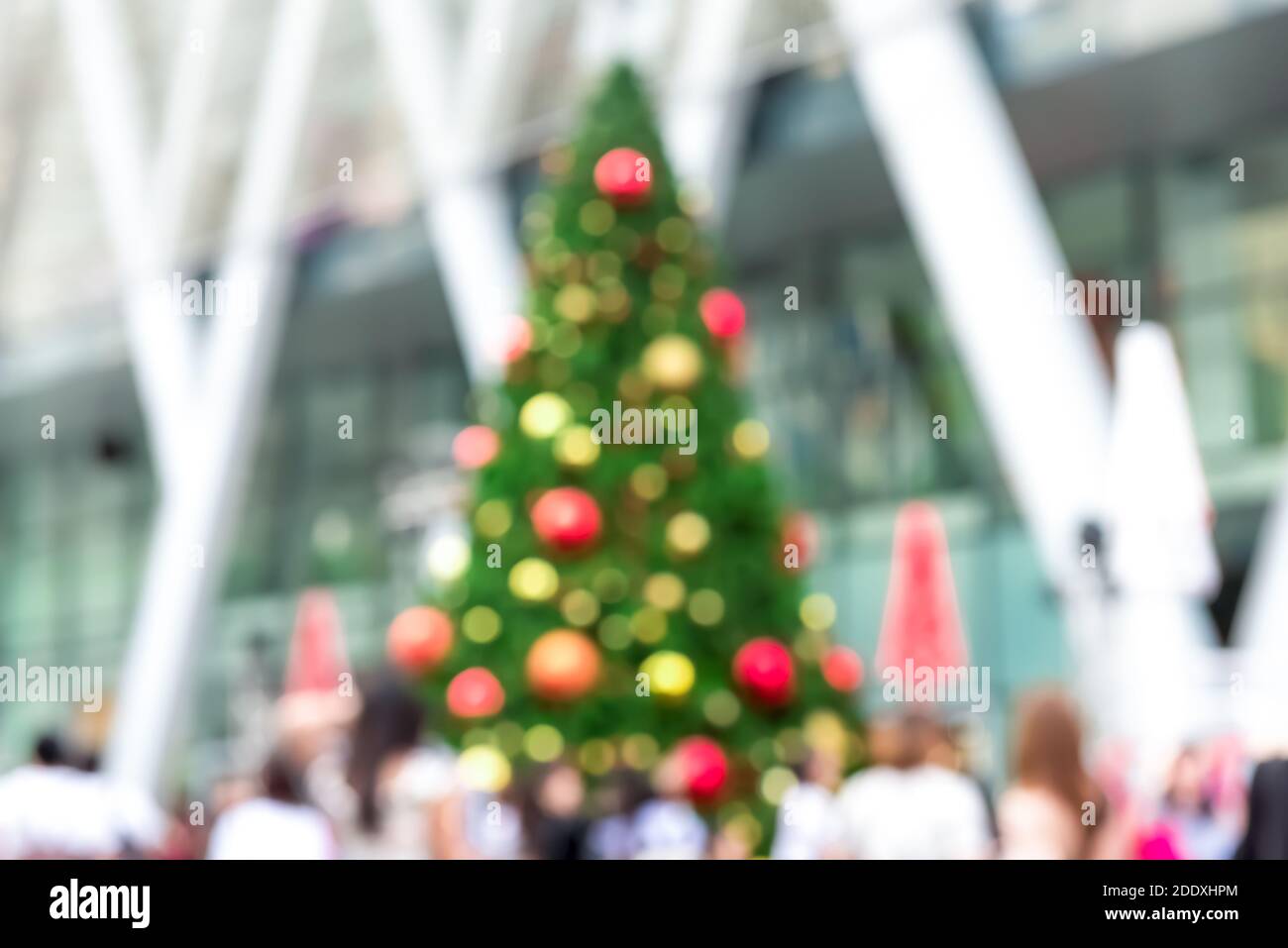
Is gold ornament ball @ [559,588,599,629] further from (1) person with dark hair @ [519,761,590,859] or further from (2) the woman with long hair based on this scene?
(2) the woman with long hair

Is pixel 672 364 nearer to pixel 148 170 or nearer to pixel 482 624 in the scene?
pixel 482 624

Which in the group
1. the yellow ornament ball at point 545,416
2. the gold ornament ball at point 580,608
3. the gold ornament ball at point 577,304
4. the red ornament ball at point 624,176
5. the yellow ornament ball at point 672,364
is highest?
the red ornament ball at point 624,176

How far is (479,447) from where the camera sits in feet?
30.1

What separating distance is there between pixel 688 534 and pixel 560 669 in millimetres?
899

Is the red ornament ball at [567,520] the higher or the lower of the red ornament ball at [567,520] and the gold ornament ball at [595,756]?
the higher

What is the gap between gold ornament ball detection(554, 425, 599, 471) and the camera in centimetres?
877

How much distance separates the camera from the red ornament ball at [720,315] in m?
9.29

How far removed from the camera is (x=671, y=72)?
53.1 ft

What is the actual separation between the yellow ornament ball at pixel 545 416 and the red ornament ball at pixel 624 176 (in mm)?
1080

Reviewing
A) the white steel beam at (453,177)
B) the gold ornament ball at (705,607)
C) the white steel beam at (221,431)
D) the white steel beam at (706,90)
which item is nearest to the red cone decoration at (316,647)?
the white steel beam at (221,431)

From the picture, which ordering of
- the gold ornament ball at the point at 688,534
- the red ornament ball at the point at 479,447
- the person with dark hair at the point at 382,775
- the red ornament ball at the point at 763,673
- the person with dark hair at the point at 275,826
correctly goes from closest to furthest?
the person with dark hair at the point at 382,775
the person with dark hair at the point at 275,826
the red ornament ball at the point at 763,673
the gold ornament ball at the point at 688,534
the red ornament ball at the point at 479,447

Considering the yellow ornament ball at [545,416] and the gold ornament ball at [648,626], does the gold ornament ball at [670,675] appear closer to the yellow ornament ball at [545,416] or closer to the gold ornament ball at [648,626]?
the gold ornament ball at [648,626]
